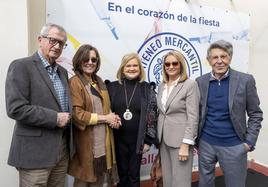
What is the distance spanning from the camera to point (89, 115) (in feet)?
6.14

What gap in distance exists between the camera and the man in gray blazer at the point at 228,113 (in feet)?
6.57

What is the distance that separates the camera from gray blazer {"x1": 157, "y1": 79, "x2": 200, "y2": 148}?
2.05 m

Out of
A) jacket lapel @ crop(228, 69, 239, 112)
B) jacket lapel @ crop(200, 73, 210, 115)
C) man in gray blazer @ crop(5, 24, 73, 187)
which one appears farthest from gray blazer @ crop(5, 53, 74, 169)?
jacket lapel @ crop(228, 69, 239, 112)

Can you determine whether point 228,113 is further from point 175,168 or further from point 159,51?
point 159,51

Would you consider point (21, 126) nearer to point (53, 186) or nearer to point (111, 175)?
point (53, 186)

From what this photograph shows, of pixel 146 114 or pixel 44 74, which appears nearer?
pixel 44 74

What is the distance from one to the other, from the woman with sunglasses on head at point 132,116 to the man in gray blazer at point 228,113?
1.42 ft

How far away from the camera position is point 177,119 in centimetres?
210

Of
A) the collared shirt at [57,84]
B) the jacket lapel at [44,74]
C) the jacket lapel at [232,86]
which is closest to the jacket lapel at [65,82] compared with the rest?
the collared shirt at [57,84]

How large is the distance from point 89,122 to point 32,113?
0.43 meters

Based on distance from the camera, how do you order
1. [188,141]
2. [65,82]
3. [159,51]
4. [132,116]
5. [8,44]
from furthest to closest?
[159,51] → [132,116] → [188,141] → [8,44] → [65,82]

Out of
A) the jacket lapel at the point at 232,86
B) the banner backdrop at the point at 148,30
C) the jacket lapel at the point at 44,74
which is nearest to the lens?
the jacket lapel at the point at 44,74

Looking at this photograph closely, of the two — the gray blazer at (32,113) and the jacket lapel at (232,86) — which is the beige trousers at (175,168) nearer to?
the jacket lapel at (232,86)

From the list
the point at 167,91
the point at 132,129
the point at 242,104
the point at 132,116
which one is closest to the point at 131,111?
the point at 132,116
